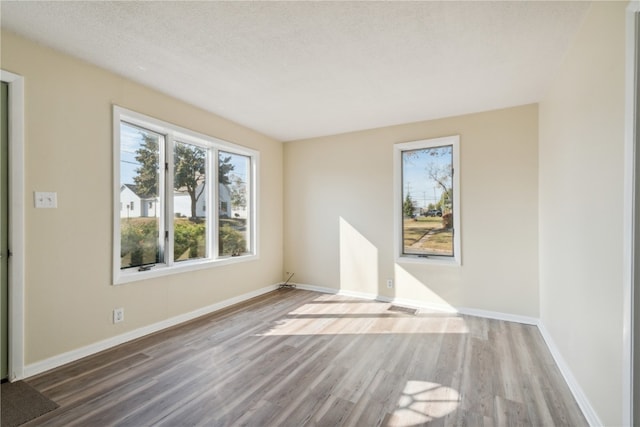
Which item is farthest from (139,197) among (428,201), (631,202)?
(631,202)

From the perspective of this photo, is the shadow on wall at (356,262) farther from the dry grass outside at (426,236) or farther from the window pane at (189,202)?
the window pane at (189,202)

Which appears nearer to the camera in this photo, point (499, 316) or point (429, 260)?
point (499, 316)

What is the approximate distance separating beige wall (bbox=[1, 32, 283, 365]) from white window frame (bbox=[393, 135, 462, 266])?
320 centimetres

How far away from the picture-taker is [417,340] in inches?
121

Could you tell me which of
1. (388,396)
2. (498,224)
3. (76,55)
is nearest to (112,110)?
(76,55)

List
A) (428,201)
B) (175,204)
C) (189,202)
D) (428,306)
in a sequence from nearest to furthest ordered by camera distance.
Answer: (175,204) < (189,202) < (428,306) < (428,201)

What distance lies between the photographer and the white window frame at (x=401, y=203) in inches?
156

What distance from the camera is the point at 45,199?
7.97 feet

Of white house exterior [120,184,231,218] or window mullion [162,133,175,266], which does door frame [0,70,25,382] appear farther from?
window mullion [162,133,175,266]

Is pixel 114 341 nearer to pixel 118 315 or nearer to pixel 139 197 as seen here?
pixel 118 315

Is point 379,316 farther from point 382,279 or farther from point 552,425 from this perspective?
point 552,425

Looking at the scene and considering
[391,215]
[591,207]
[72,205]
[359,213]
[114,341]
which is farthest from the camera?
[359,213]

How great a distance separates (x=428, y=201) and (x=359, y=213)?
108 cm

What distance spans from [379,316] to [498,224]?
1.97 m
